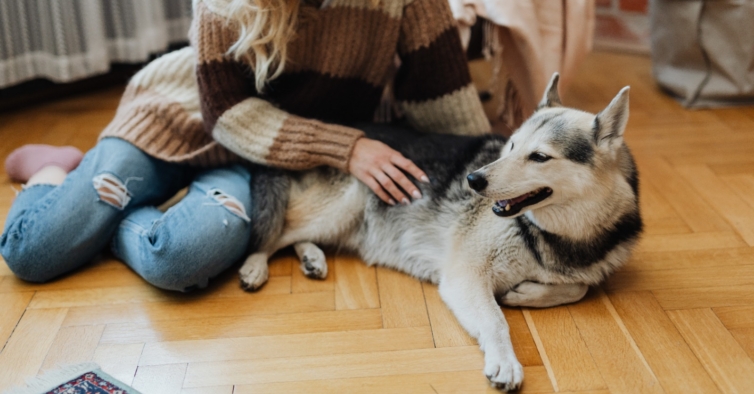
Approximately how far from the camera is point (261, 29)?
1669 millimetres

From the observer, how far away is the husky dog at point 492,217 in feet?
4.83

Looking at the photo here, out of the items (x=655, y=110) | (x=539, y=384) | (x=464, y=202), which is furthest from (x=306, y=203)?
(x=655, y=110)

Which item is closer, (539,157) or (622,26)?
(539,157)

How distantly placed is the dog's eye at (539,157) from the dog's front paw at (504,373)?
450 mm

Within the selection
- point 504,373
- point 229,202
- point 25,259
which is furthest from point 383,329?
point 25,259

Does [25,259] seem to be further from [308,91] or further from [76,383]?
[308,91]

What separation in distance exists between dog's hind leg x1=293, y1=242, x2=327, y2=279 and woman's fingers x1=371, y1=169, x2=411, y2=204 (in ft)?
0.93

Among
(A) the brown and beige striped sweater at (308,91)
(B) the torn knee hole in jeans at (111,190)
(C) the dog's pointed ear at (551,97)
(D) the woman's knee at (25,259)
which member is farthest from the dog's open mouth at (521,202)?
(D) the woman's knee at (25,259)

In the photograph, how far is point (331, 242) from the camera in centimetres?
196

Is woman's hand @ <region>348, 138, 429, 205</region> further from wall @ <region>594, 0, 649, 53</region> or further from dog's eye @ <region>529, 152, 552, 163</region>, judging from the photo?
wall @ <region>594, 0, 649, 53</region>

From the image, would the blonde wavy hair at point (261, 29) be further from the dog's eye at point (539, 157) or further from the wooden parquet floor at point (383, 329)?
the dog's eye at point (539, 157)

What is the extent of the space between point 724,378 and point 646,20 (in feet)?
10.2

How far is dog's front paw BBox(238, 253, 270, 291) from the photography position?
177cm

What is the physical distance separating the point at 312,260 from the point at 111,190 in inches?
23.3
